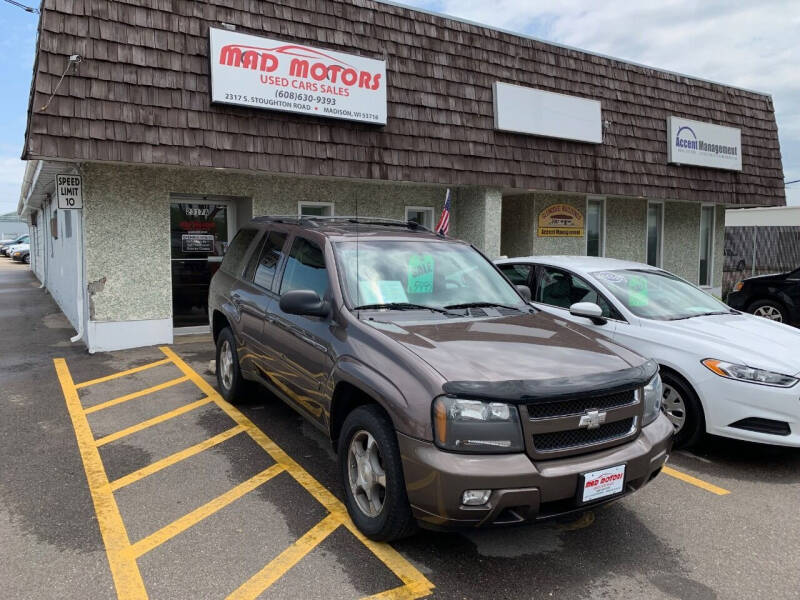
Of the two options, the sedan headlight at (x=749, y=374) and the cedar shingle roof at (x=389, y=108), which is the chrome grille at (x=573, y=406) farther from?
the cedar shingle roof at (x=389, y=108)

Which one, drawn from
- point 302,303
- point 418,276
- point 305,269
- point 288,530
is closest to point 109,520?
point 288,530

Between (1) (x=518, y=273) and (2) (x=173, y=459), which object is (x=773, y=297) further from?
(2) (x=173, y=459)

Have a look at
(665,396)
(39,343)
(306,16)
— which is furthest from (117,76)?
(665,396)

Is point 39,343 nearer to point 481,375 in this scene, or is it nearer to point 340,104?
point 340,104

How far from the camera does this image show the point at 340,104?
8836mm

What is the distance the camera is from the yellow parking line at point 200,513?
3.28 meters

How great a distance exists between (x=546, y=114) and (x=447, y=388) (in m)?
9.26

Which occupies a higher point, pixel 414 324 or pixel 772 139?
pixel 772 139

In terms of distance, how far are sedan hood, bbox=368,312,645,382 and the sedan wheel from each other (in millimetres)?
1381

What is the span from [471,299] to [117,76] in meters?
5.79

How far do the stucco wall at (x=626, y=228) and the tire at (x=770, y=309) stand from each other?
2.99 metres

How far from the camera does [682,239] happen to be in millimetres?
14234

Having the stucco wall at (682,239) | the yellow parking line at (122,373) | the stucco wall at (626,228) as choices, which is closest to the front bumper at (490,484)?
the yellow parking line at (122,373)

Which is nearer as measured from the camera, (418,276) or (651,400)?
(651,400)
